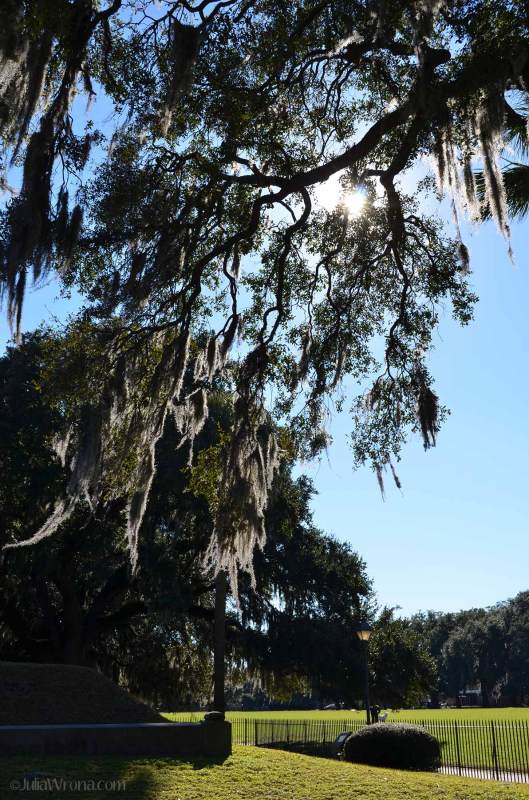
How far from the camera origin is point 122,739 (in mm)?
12578

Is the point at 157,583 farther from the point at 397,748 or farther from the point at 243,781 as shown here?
the point at 243,781

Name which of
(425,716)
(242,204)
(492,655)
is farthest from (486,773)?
(492,655)

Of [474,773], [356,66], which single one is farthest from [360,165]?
[474,773]

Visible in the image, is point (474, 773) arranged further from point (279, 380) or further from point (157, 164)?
point (157, 164)

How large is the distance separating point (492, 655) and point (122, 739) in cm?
7908

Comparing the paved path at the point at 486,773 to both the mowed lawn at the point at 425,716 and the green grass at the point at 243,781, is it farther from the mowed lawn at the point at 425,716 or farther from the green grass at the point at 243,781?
the mowed lawn at the point at 425,716

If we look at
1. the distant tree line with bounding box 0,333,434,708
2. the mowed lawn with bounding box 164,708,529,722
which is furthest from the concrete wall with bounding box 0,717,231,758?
the mowed lawn with bounding box 164,708,529,722

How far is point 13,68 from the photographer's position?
7.84 meters

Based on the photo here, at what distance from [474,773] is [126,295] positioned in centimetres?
1313

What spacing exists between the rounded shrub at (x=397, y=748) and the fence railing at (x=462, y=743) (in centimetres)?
104

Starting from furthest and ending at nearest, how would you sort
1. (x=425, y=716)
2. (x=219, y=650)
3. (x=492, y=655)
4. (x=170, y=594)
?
(x=492, y=655)
(x=425, y=716)
(x=170, y=594)
(x=219, y=650)

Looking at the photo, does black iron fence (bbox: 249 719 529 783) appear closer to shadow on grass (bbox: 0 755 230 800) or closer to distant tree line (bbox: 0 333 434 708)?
distant tree line (bbox: 0 333 434 708)

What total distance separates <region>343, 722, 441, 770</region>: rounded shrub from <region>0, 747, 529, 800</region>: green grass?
1684mm

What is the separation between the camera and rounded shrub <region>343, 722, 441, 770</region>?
1459 cm
